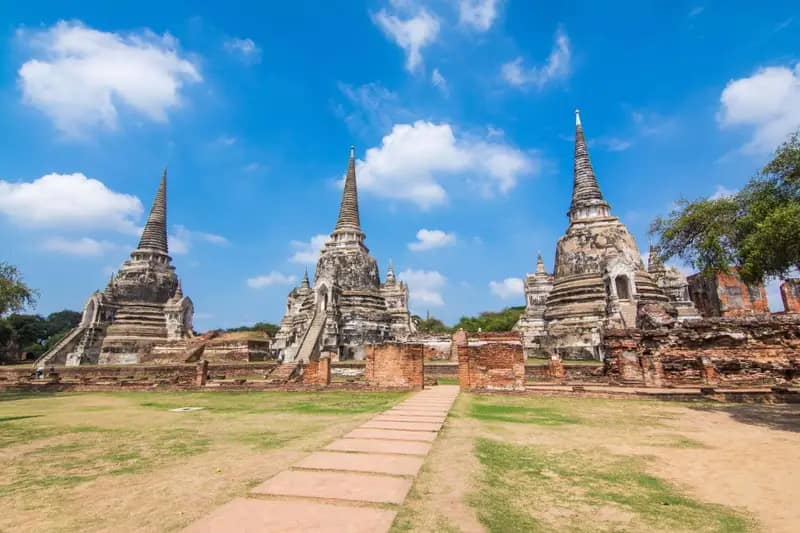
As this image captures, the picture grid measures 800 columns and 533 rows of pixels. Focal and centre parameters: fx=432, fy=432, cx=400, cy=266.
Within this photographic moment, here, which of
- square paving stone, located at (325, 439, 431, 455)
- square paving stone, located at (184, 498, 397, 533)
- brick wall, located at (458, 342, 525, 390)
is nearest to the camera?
square paving stone, located at (184, 498, 397, 533)

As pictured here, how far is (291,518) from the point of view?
2945mm

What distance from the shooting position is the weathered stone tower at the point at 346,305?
28.4 metres

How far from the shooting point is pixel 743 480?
4207 mm

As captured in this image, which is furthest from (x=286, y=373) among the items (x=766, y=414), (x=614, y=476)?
(x=614, y=476)

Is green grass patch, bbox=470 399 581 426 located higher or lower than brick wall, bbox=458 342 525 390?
lower

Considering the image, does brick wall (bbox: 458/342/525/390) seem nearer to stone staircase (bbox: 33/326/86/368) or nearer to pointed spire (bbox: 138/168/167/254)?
stone staircase (bbox: 33/326/86/368)

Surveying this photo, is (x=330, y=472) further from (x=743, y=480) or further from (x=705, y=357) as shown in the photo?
(x=705, y=357)

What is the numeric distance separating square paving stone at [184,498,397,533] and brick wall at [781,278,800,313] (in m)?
42.1

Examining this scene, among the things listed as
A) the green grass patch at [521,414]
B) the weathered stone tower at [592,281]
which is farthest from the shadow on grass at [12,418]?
the weathered stone tower at [592,281]

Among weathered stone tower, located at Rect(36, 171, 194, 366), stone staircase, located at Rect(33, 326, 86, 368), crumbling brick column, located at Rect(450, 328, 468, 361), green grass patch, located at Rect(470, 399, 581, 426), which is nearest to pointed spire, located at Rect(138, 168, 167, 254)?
weathered stone tower, located at Rect(36, 171, 194, 366)

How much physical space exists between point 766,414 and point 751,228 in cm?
369

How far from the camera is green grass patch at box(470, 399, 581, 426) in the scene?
7754 millimetres

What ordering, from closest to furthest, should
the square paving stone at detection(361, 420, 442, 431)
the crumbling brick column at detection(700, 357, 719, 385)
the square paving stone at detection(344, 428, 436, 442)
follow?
the square paving stone at detection(344, 428, 436, 442) < the square paving stone at detection(361, 420, 442, 431) < the crumbling brick column at detection(700, 357, 719, 385)

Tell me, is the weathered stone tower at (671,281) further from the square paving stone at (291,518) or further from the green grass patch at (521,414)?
the square paving stone at (291,518)
